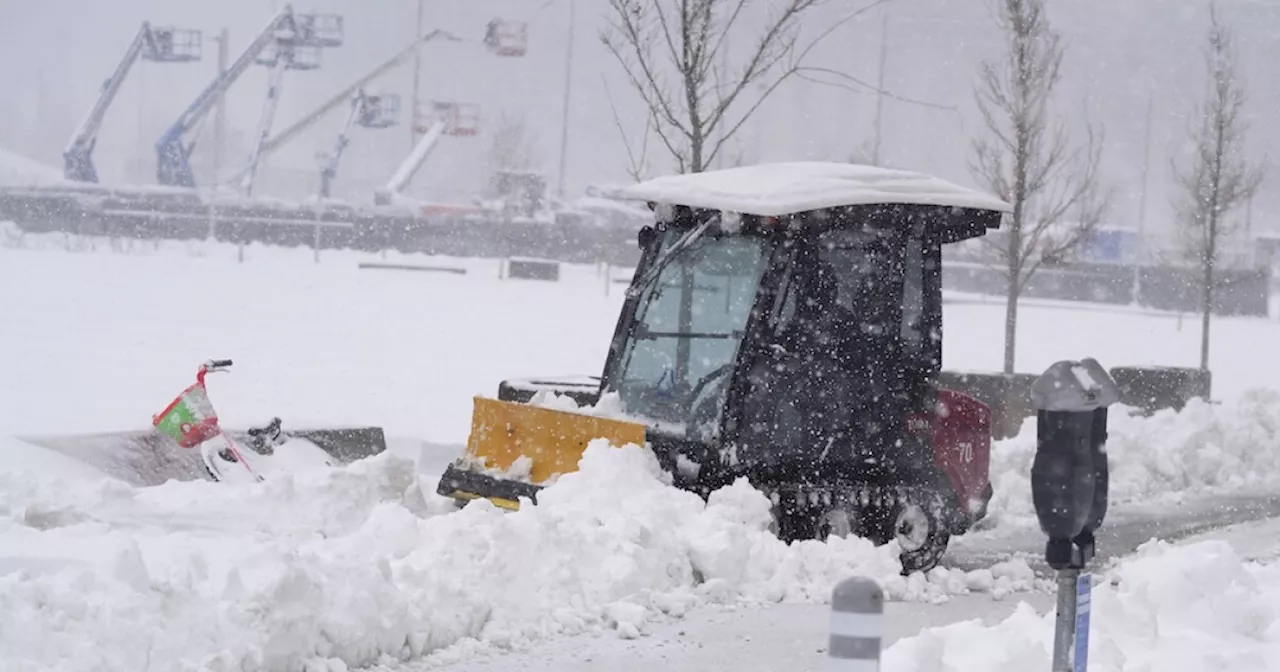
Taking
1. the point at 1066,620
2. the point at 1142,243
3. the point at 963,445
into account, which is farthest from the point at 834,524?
the point at 1142,243

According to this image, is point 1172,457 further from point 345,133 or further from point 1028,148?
point 345,133

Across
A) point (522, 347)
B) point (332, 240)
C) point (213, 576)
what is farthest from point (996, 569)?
point (332, 240)

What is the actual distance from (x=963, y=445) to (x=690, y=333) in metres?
1.81

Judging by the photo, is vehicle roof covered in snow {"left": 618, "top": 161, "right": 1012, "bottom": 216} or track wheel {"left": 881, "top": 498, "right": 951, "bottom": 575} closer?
vehicle roof covered in snow {"left": 618, "top": 161, "right": 1012, "bottom": 216}

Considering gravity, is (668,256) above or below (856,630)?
above

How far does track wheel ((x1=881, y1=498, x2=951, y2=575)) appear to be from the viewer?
853 cm

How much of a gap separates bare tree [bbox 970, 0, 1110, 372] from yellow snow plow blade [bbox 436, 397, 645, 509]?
29.6ft

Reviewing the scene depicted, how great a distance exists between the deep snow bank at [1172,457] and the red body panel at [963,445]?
211 centimetres

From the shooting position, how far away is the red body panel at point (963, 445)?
8.70 metres

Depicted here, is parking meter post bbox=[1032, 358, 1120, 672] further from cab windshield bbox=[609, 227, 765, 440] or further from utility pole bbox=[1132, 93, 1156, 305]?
utility pole bbox=[1132, 93, 1156, 305]

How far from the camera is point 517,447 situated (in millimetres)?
8422

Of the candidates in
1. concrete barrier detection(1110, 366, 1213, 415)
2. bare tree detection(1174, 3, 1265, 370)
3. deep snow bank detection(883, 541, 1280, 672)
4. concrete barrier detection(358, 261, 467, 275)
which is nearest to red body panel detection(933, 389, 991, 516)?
deep snow bank detection(883, 541, 1280, 672)

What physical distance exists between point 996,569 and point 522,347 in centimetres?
1523

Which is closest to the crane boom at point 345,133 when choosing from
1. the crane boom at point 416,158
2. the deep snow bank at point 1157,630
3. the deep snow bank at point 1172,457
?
the crane boom at point 416,158
